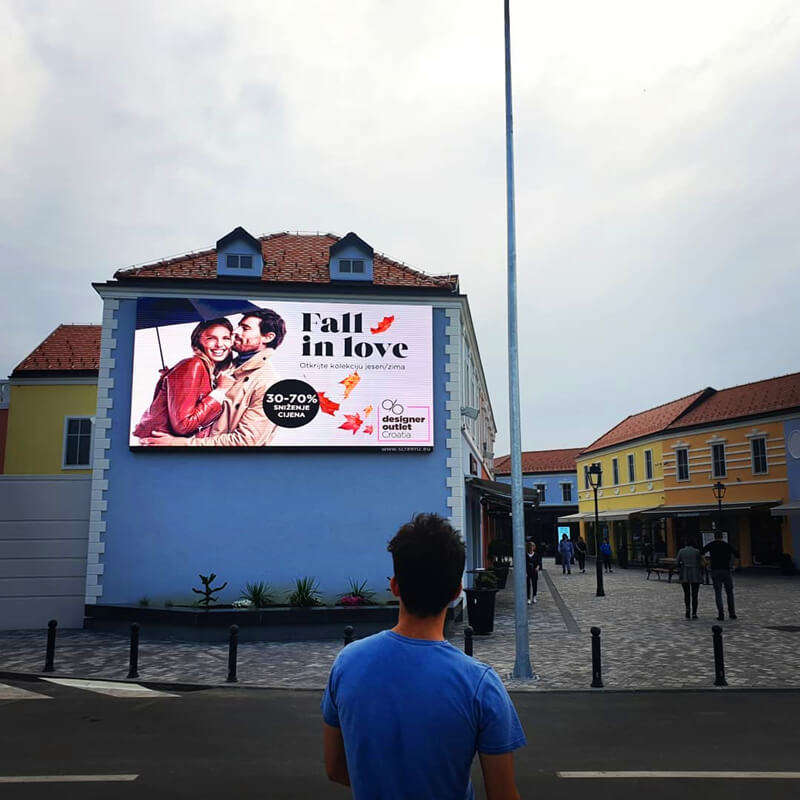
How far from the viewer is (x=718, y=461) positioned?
1490 inches

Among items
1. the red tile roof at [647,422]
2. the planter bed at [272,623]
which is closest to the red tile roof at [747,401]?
the red tile roof at [647,422]

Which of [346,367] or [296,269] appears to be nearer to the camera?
[346,367]

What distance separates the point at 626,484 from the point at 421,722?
4586 cm

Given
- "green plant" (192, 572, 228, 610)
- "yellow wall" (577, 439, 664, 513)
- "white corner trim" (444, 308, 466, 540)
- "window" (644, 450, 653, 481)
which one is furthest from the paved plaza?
"window" (644, 450, 653, 481)

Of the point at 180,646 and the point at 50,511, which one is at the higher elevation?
the point at 50,511

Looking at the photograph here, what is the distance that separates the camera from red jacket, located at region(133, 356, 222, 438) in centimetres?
1728

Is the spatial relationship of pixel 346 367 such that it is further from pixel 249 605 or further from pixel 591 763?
pixel 591 763

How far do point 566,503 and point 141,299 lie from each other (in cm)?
5528

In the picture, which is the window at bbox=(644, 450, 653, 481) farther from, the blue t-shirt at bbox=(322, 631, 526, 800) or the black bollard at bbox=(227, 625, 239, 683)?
the blue t-shirt at bbox=(322, 631, 526, 800)

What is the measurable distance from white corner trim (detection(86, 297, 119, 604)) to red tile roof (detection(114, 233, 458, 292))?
119cm

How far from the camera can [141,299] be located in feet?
57.9

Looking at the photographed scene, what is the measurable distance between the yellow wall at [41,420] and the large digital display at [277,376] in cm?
823

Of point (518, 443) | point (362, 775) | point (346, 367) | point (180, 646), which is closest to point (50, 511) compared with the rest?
point (180, 646)

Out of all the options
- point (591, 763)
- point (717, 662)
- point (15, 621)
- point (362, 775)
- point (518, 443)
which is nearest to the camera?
point (362, 775)
